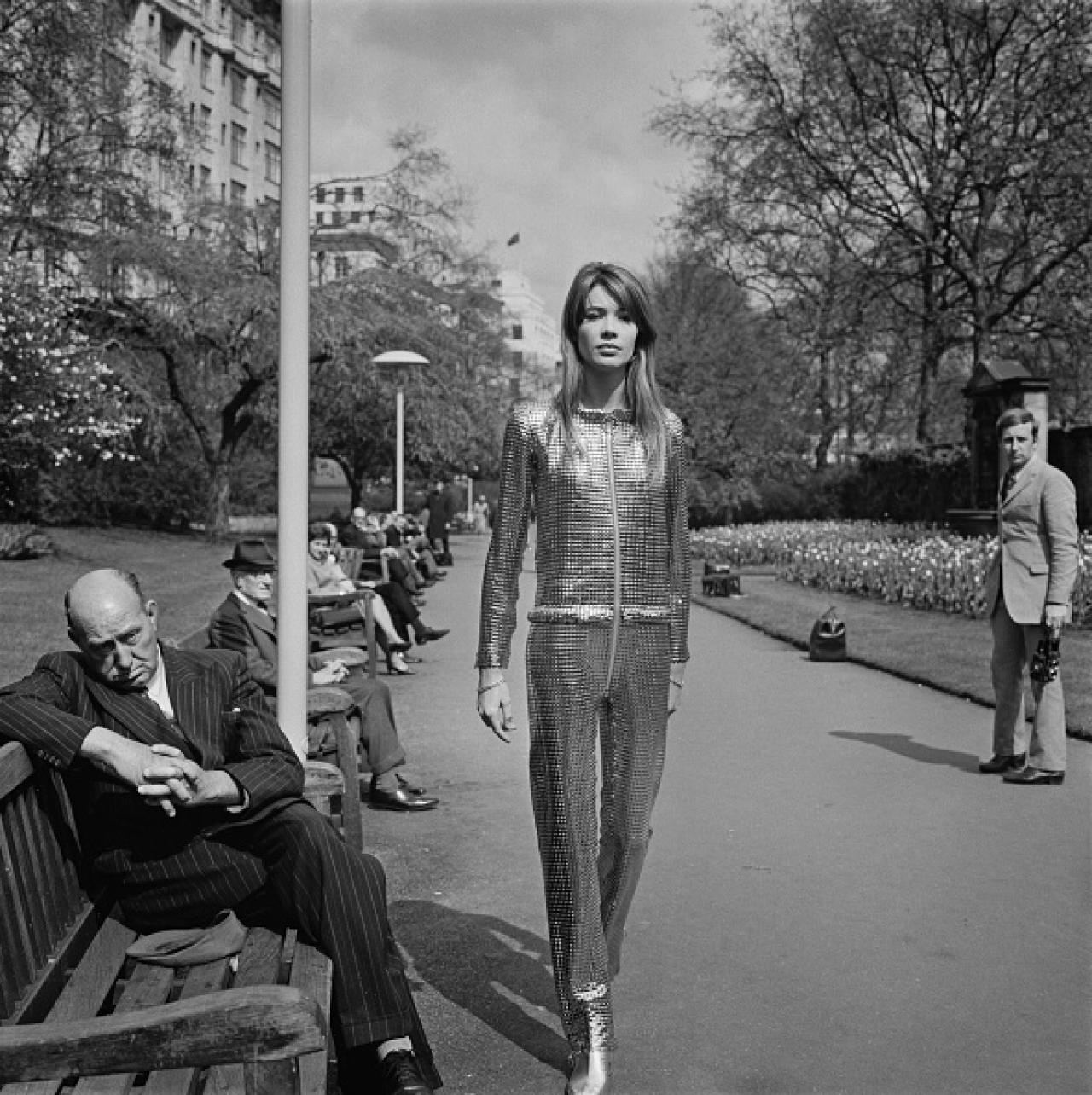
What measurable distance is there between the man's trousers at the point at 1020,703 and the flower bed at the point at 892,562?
754cm

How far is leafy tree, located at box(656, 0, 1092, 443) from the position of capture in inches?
1057

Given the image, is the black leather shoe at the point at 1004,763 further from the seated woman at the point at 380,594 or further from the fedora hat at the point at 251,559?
the seated woman at the point at 380,594

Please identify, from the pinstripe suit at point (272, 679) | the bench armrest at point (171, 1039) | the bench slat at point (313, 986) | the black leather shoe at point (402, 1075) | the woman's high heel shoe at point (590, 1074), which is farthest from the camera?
the pinstripe suit at point (272, 679)

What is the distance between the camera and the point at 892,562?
1998 centimetres

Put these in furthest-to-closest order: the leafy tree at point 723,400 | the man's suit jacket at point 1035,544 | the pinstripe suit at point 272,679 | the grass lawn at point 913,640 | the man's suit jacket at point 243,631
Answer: the leafy tree at point 723,400
the grass lawn at point 913,640
the man's suit jacket at point 1035,544
the man's suit jacket at point 243,631
the pinstripe suit at point 272,679

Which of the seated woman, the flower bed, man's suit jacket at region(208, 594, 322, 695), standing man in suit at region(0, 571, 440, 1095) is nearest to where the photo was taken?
standing man in suit at region(0, 571, 440, 1095)

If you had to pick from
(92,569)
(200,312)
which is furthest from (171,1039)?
(200,312)

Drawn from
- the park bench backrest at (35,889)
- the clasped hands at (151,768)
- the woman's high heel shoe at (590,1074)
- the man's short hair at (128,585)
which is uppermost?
the man's short hair at (128,585)

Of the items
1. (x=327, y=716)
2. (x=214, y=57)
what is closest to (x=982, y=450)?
(x=327, y=716)

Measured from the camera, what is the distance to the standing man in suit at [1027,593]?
25.3 ft

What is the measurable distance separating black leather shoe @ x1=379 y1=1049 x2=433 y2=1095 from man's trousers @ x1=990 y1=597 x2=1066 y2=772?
4.91m

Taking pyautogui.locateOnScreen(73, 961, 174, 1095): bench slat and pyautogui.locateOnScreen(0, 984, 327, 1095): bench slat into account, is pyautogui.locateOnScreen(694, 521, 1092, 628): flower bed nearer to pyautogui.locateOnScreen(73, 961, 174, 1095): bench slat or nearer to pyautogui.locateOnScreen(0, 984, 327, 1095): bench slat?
pyautogui.locateOnScreen(73, 961, 174, 1095): bench slat

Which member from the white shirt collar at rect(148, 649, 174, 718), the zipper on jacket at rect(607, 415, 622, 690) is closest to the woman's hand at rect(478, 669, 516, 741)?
the zipper on jacket at rect(607, 415, 622, 690)

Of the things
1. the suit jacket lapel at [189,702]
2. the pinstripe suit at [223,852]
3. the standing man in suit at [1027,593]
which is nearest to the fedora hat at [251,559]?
the standing man in suit at [1027,593]
